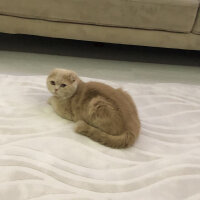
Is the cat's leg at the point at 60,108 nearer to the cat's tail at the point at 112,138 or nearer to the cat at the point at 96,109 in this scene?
the cat at the point at 96,109

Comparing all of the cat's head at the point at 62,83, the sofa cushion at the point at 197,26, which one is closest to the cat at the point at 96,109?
the cat's head at the point at 62,83

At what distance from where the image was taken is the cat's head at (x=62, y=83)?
111cm

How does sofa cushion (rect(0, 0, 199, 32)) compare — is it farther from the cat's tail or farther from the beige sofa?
the cat's tail

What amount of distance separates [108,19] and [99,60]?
0.38 meters

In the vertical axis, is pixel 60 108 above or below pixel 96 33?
below

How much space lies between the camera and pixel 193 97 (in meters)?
1.48

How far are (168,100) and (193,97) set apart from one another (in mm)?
163

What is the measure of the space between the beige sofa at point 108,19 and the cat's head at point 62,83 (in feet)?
2.30

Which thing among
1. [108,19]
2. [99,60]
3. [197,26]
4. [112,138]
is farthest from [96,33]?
[112,138]

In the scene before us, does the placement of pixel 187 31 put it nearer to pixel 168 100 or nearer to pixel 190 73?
pixel 190 73

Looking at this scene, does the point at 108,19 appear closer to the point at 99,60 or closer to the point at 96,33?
the point at 96,33

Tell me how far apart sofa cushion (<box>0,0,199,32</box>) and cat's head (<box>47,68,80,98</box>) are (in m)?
0.70

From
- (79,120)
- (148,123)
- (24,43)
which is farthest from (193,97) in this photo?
(24,43)

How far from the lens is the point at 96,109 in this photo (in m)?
1.04
